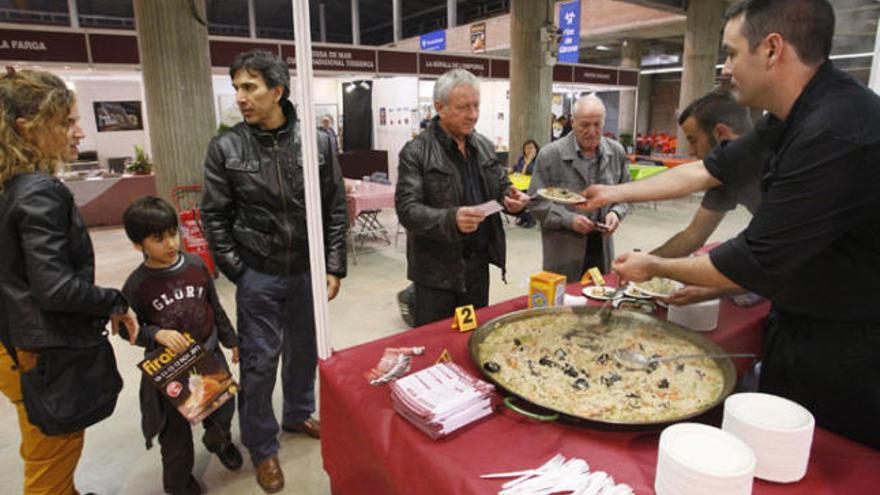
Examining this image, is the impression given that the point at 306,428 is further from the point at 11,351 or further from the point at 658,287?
the point at 658,287

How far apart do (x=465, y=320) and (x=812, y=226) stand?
0.95 meters

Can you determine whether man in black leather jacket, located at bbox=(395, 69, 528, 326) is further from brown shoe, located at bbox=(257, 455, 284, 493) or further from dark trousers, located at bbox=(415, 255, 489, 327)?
brown shoe, located at bbox=(257, 455, 284, 493)

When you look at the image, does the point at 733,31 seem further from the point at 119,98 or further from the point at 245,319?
the point at 119,98

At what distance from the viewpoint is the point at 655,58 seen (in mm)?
17750

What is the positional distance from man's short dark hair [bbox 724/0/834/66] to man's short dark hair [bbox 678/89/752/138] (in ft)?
2.57

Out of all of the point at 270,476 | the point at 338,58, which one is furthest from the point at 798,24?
the point at 338,58

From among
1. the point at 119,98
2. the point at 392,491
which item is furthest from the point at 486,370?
the point at 119,98

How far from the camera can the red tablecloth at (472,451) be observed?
994mm

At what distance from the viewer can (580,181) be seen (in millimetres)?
2742

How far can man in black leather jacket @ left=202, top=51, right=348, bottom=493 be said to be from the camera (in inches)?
77.6

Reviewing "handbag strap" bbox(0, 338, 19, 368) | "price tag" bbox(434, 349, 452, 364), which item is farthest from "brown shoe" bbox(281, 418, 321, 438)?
"price tag" bbox(434, 349, 452, 364)

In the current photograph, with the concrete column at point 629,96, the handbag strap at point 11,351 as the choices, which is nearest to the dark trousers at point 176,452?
the handbag strap at point 11,351

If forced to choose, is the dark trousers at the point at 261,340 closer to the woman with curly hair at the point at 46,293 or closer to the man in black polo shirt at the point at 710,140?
the woman with curly hair at the point at 46,293

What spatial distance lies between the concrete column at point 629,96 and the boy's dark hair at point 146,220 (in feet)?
40.2
